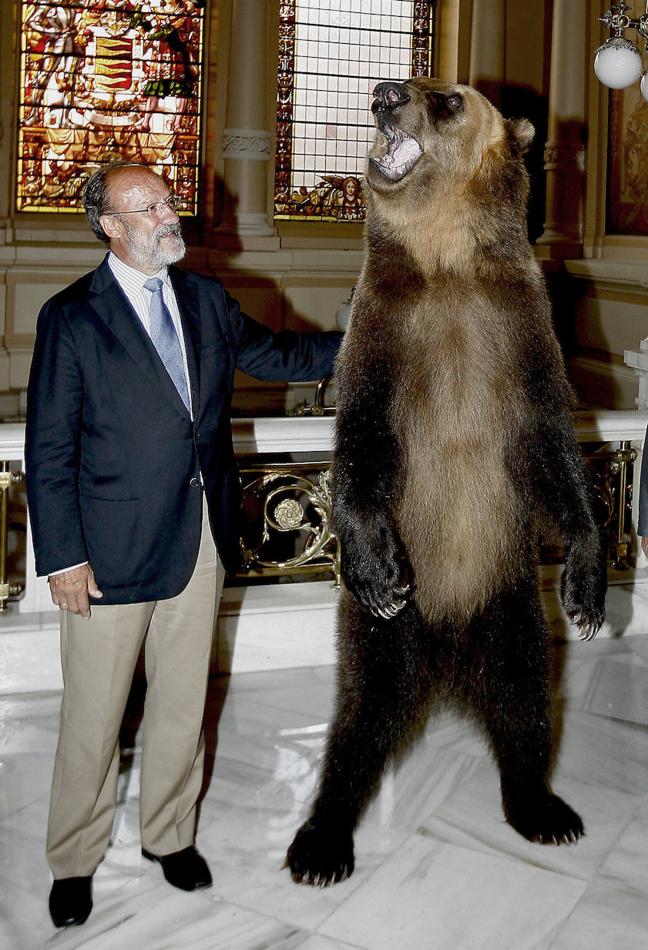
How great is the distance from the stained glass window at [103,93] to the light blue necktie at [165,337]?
868cm

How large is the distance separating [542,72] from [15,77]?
5385mm

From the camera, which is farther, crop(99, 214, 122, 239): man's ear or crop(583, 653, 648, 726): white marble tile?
crop(583, 653, 648, 726): white marble tile

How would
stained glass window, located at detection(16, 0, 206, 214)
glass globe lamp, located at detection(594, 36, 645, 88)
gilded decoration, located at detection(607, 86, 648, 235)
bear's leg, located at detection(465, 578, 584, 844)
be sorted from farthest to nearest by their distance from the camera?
stained glass window, located at detection(16, 0, 206, 214) < gilded decoration, located at detection(607, 86, 648, 235) < glass globe lamp, located at detection(594, 36, 645, 88) < bear's leg, located at detection(465, 578, 584, 844)

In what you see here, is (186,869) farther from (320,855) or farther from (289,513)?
(289,513)

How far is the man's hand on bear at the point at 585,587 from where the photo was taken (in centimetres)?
288

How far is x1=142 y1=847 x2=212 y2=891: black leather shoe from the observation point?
2.85 meters

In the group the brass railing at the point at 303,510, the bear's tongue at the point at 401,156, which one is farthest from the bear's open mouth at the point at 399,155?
the brass railing at the point at 303,510

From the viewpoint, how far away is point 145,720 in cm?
288

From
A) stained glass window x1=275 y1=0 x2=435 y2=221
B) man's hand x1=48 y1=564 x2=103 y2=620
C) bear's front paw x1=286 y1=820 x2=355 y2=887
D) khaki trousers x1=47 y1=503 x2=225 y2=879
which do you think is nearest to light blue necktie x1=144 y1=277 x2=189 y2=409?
khaki trousers x1=47 y1=503 x2=225 y2=879

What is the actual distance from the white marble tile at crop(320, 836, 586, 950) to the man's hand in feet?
3.18

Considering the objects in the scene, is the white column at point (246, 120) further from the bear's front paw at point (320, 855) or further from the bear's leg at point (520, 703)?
the bear's front paw at point (320, 855)

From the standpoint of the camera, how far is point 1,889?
2.83m

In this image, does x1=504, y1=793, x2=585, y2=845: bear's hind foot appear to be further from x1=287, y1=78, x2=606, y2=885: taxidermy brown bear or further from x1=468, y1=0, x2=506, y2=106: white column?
x1=468, y1=0, x2=506, y2=106: white column

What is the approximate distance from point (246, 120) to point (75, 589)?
8.85 meters
